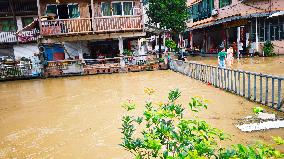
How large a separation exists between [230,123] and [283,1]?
67.8ft

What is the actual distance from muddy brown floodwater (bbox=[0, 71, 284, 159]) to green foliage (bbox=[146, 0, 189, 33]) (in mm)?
16244

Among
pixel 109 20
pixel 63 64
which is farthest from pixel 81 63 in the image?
pixel 109 20

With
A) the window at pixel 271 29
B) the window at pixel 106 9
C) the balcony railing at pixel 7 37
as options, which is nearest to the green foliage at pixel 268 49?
the window at pixel 271 29

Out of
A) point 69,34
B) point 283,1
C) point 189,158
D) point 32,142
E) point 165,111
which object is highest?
point 283,1

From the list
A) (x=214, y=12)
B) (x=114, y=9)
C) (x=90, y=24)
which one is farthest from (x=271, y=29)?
(x=90, y=24)

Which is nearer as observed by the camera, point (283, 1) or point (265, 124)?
point (265, 124)

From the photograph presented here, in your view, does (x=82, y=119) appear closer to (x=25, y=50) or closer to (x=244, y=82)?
(x=244, y=82)

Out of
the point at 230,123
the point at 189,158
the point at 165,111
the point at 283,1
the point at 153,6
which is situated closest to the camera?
the point at 189,158

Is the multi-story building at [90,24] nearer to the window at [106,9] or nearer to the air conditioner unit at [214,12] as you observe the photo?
the window at [106,9]

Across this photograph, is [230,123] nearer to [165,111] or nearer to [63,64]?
[165,111]

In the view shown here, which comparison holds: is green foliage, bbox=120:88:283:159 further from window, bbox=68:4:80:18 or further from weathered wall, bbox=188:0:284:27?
weathered wall, bbox=188:0:284:27

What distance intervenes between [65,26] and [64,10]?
2639 millimetres

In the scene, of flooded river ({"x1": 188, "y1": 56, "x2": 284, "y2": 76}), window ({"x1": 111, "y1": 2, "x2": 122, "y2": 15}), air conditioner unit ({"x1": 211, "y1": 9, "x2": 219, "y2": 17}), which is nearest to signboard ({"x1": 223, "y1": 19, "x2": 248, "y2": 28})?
air conditioner unit ({"x1": 211, "y1": 9, "x2": 219, "y2": 17})

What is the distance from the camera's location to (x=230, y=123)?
7484 millimetres
